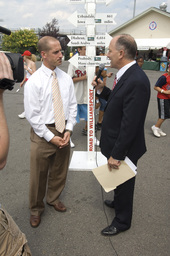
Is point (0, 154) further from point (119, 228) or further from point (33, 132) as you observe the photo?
point (119, 228)

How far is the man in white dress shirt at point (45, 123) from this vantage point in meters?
2.07

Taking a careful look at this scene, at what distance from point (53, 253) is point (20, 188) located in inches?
47.8

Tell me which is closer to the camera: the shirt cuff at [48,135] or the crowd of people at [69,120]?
the crowd of people at [69,120]

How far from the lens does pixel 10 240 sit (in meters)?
1.09

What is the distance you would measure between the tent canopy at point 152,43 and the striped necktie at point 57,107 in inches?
786

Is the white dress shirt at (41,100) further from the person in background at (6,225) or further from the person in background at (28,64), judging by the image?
the person in background at (28,64)

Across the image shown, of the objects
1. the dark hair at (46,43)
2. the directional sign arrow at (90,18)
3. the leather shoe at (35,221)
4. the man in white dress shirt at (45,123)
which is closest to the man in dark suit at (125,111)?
the man in white dress shirt at (45,123)

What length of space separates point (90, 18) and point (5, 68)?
2.60 meters

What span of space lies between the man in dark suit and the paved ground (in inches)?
16.9

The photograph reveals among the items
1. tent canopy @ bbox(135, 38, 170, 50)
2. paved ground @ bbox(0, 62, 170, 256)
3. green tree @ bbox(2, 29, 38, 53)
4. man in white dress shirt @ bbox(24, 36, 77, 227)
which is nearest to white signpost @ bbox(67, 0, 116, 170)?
man in white dress shirt @ bbox(24, 36, 77, 227)

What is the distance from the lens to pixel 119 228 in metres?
2.25

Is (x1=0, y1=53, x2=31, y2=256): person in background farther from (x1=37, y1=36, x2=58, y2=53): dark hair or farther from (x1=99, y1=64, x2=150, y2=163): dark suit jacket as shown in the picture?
(x1=37, y1=36, x2=58, y2=53): dark hair

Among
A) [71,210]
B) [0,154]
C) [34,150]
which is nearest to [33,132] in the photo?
[34,150]

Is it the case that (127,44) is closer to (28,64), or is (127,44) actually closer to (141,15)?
(28,64)
